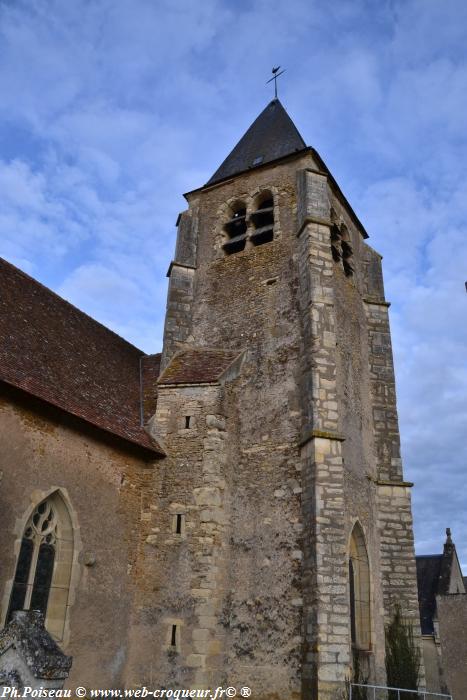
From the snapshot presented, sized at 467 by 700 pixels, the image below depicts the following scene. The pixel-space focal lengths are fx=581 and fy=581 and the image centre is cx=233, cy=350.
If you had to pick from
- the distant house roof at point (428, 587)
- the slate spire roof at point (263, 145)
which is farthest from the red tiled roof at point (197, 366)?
the distant house roof at point (428, 587)

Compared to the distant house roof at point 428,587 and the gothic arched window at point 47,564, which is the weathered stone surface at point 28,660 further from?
the distant house roof at point 428,587

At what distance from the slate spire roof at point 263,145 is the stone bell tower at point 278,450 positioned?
0.28 meters

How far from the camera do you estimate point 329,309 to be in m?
11.2

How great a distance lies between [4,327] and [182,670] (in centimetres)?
636

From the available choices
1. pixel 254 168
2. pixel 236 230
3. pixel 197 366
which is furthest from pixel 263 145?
pixel 197 366

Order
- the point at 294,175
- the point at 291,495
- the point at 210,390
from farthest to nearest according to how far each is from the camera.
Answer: the point at 294,175 < the point at 210,390 < the point at 291,495

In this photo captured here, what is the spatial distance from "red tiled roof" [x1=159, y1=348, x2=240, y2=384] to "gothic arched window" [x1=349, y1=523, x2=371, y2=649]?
3862mm

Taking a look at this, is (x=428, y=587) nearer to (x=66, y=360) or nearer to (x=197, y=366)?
(x=197, y=366)

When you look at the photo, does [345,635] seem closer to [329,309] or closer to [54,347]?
[329,309]

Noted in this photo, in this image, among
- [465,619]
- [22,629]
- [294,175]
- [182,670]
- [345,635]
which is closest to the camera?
[22,629]

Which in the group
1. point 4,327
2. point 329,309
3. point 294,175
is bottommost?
point 4,327

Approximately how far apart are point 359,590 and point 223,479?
122 inches

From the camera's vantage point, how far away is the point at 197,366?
1177 cm

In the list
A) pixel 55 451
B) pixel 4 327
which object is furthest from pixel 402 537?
pixel 4 327
